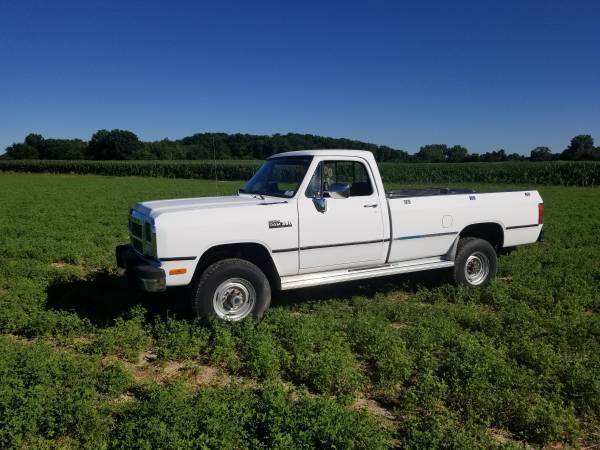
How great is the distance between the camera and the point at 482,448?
321 cm

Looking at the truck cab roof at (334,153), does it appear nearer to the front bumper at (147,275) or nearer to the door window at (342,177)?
the door window at (342,177)

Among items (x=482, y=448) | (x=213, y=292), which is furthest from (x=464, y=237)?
(x=482, y=448)

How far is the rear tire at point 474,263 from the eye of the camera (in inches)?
273

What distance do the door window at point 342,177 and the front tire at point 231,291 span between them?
4.08 ft

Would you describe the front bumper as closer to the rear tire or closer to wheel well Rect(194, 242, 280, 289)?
wheel well Rect(194, 242, 280, 289)

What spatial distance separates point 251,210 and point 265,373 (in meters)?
1.84

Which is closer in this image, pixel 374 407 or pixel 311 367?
pixel 374 407

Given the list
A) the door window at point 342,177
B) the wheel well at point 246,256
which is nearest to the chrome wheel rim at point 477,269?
the door window at point 342,177

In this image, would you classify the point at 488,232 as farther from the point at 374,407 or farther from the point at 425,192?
the point at 374,407

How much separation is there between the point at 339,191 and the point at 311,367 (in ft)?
7.62

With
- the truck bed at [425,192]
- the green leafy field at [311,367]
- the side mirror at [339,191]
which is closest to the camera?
the green leafy field at [311,367]

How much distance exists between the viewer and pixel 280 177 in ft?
20.8

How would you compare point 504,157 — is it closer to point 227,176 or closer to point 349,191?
point 227,176

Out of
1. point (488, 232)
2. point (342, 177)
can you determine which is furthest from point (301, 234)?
point (488, 232)
